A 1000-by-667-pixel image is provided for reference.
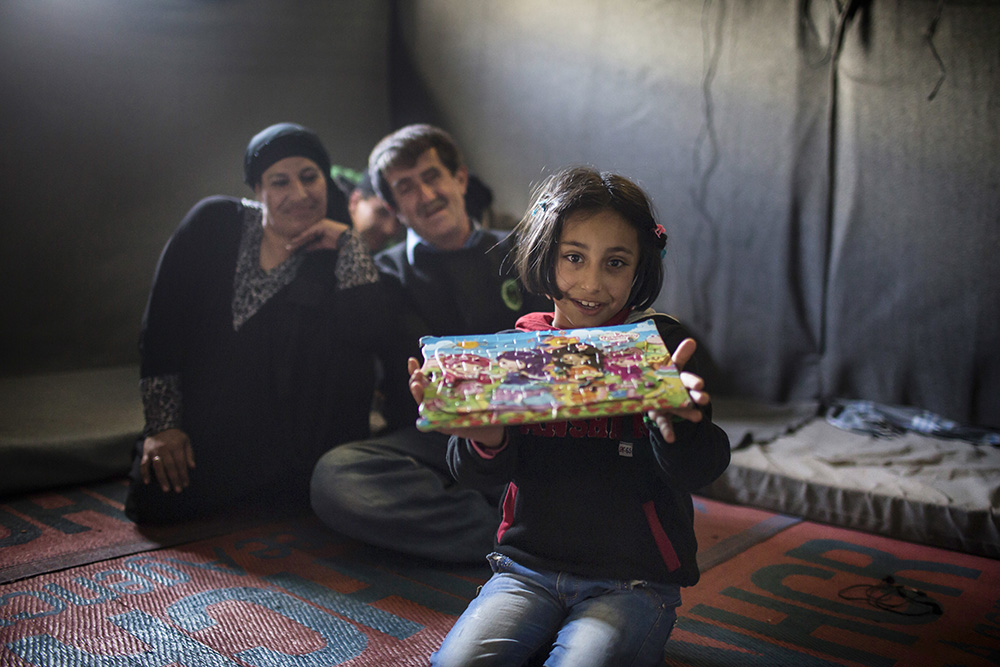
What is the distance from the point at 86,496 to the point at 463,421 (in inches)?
73.9

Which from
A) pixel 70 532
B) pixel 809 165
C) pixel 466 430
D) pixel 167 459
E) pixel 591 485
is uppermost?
pixel 809 165

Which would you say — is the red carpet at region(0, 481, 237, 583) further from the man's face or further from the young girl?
the young girl

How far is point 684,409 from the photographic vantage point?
1.04 meters

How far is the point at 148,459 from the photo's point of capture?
204 cm

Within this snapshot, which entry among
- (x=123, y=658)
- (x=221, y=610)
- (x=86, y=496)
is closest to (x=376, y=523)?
(x=221, y=610)

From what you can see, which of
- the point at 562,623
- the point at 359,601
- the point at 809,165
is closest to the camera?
the point at 562,623

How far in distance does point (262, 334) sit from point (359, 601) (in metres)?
0.86

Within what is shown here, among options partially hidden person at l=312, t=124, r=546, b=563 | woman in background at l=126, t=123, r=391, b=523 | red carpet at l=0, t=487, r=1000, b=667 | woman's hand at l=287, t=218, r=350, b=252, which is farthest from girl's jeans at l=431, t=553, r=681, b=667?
woman's hand at l=287, t=218, r=350, b=252

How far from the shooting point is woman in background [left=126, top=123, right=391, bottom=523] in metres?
2.11

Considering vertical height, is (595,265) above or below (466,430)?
above

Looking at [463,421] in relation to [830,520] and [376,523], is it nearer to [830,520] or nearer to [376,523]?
[376,523]

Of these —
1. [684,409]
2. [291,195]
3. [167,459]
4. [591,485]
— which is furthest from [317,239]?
[684,409]

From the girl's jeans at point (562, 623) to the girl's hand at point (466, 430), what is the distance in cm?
23

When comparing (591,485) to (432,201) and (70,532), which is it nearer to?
(432,201)
